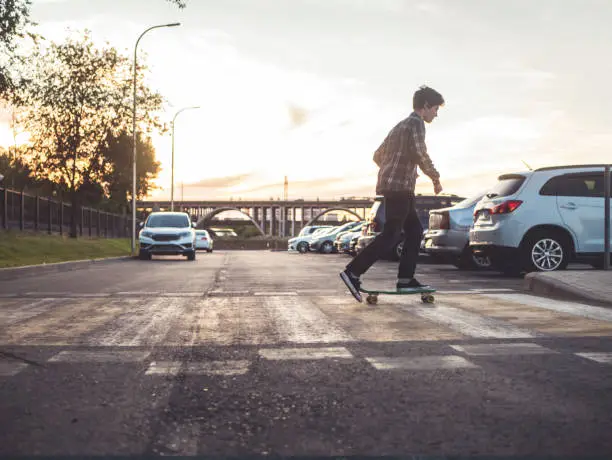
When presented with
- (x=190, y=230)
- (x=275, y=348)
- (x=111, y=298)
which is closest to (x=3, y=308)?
(x=111, y=298)

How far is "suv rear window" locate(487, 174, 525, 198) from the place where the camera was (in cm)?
1325

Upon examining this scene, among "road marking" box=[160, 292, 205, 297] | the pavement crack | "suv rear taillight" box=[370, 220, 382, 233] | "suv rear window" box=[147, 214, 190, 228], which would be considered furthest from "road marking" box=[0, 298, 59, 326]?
"suv rear window" box=[147, 214, 190, 228]

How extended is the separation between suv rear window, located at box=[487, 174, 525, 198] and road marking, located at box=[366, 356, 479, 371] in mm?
9121

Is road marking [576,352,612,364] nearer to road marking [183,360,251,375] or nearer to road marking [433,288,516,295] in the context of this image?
road marking [183,360,251,375]

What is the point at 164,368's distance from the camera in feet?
14.2

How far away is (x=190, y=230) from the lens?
28062 millimetres

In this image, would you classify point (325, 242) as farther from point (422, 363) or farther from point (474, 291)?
point (422, 363)

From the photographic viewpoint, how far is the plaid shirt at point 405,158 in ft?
27.3

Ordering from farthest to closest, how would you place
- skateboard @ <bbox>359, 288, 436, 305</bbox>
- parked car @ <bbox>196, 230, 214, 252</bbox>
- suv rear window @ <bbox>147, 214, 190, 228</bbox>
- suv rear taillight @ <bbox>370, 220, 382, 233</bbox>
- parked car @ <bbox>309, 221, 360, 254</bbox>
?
parked car @ <bbox>196, 230, 214, 252</bbox>, parked car @ <bbox>309, 221, 360, 254</bbox>, suv rear window @ <bbox>147, 214, 190, 228</bbox>, suv rear taillight @ <bbox>370, 220, 382, 233</bbox>, skateboard @ <bbox>359, 288, 436, 305</bbox>

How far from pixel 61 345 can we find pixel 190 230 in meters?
23.0

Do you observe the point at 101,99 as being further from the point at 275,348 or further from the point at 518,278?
the point at 275,348

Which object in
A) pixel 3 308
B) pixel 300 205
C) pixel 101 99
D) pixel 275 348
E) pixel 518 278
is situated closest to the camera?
pixel 275 348

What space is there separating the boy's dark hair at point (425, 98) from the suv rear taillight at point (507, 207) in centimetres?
496

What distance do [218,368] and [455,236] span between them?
39.1ft
